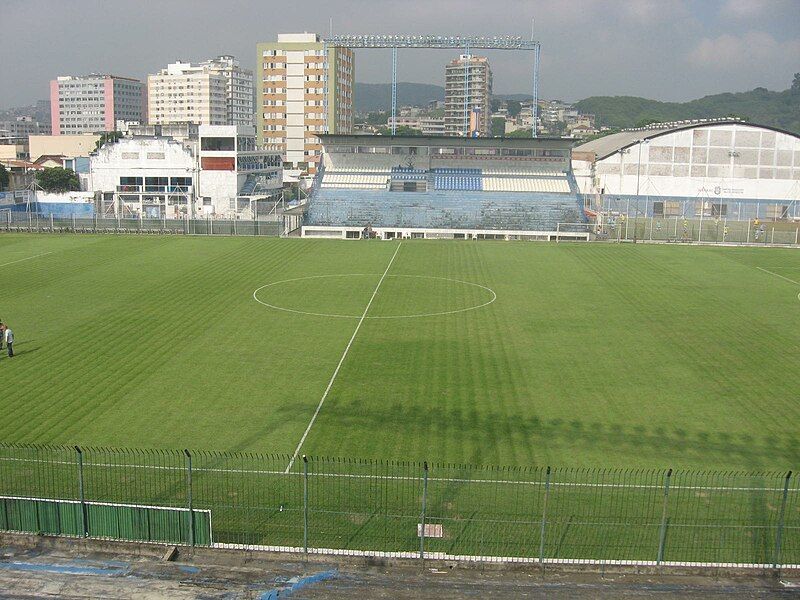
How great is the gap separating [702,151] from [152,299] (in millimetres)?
58216

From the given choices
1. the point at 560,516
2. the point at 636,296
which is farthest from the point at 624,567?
the point at 636,296

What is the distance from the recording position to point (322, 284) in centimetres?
4188

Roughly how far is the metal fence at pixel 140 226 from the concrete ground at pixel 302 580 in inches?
1870

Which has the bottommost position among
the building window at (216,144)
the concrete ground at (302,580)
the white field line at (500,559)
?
the concrete ground at (302,580)

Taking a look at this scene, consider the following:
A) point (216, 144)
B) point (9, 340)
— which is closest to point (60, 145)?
point (216, 144)

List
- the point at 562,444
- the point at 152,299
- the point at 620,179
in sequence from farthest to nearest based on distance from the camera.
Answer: the point at 620,179
the point at 152,299
the point at 562,444

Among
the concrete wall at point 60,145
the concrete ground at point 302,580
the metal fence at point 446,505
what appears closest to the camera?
the concrete ground at point 302,580

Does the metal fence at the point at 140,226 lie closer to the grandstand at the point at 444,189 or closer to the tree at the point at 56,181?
the grandstand at the point at 444,189

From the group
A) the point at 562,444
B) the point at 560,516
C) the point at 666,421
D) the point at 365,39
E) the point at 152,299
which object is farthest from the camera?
the point at 365,39

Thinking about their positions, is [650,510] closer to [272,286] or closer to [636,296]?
[636,296]

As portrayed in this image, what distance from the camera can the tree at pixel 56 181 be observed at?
96375 millimetres

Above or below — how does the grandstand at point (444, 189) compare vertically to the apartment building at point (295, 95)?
below

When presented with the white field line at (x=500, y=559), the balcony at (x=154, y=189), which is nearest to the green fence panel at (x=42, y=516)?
the white field line at (x=500, y=559)

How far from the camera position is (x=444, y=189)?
68688mm
